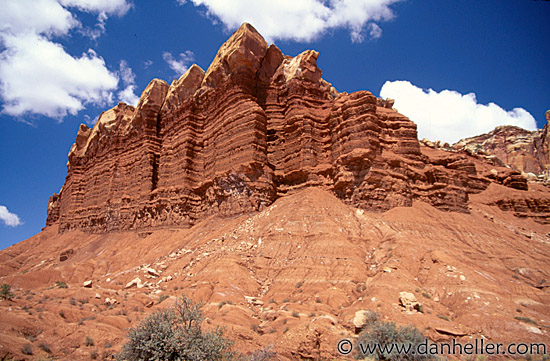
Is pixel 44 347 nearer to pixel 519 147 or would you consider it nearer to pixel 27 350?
pixel 27 350

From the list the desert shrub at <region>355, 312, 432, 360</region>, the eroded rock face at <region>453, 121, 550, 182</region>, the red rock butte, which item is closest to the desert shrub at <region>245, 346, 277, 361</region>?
the red rock butte

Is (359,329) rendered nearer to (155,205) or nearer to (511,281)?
(511,281)

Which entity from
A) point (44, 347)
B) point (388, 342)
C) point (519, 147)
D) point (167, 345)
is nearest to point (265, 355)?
point (167, 345)

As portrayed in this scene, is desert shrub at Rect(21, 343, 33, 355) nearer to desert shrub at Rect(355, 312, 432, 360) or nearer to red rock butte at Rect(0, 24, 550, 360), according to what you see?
red rock butte at Rect(0, 24, 550, 360)

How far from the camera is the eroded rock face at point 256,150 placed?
3191 cm

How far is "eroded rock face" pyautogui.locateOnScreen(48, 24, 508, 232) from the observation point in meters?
31.9

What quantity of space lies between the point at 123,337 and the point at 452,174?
121 feet

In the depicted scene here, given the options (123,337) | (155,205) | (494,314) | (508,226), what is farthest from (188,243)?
(508,226)

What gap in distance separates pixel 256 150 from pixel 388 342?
24444mm

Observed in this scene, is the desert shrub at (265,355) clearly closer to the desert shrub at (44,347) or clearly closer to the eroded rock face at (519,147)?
the desert shrub at (44,347)

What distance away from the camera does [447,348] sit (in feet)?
44.5

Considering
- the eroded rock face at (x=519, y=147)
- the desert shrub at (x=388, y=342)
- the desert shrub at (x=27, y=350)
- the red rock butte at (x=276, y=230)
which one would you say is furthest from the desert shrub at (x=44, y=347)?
the eroded rock face at (x=519, y=147)

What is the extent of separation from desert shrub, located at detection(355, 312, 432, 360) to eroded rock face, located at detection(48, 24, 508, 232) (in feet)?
56.7

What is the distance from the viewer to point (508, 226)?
3691 centimetres
